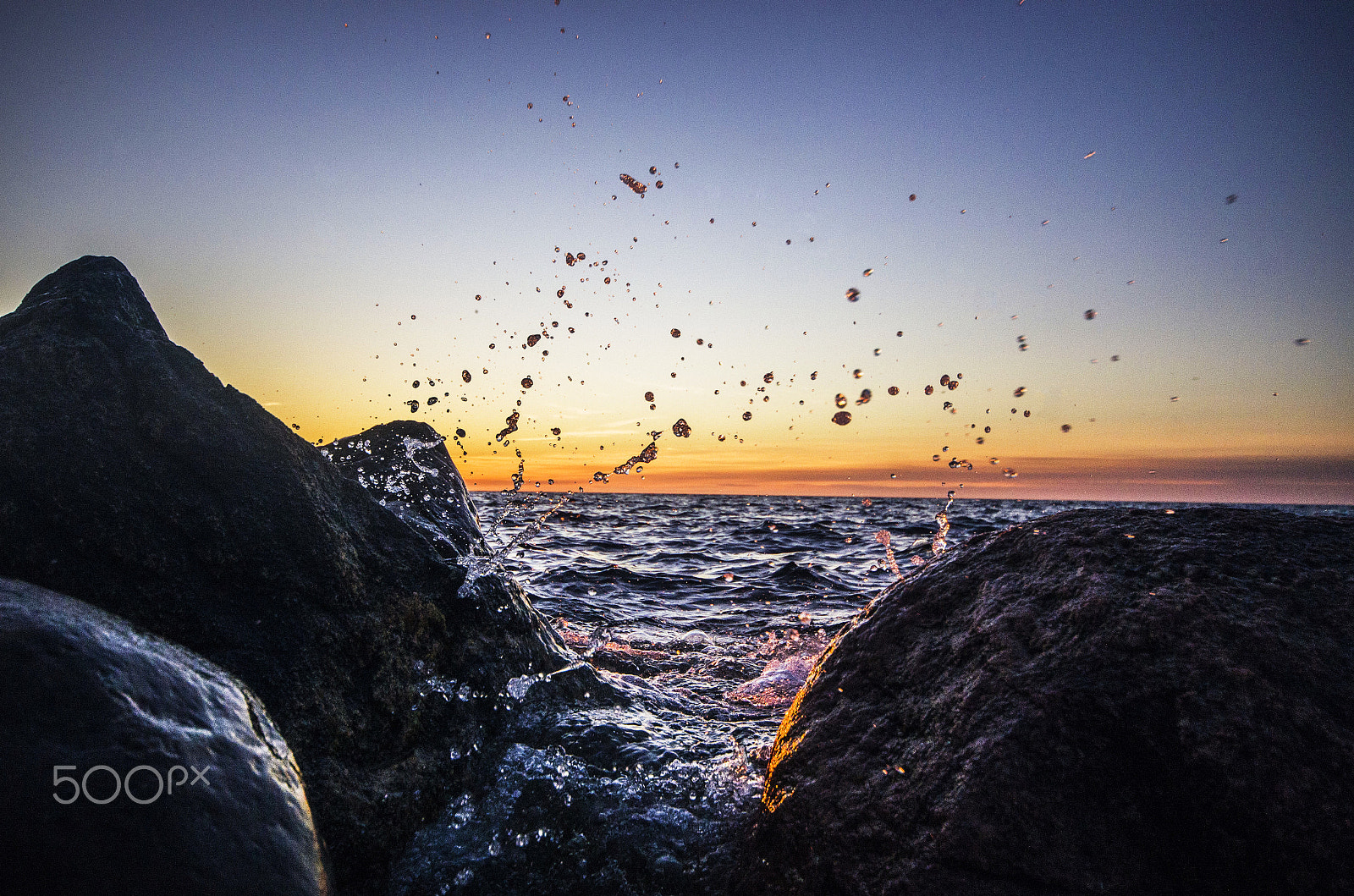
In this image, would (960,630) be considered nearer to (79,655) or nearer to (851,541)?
(79,655)

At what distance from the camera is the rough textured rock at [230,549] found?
215 cm

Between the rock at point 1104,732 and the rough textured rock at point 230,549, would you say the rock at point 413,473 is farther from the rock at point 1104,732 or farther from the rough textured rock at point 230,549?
the rock at point 1104,732

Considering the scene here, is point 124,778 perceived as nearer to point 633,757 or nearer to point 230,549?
point 230,549

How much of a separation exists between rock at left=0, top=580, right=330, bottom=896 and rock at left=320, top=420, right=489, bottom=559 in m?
Answer: 2.12

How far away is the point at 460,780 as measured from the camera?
2580 mm

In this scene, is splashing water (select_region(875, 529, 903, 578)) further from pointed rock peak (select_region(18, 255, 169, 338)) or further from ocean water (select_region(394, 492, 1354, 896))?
pointed rock peak (select_region(18, 255, 169, 338))

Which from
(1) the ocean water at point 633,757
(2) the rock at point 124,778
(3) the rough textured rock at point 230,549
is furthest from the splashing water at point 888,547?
(2) the rock at point 124,778

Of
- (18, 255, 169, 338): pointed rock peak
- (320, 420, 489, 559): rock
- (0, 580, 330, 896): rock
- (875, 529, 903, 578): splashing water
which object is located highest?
(18, 255, 169, 338): pointed rock peak

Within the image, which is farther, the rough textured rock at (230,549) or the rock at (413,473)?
the rock at (413,473)

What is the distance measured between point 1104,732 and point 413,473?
4063 mm

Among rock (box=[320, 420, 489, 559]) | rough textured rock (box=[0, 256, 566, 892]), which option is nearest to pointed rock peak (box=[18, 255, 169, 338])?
rough textured rock (box=[0, 256, 566, 892])

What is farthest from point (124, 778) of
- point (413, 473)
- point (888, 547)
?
point (888, 547)

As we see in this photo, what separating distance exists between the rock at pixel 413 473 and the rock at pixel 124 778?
6.95ft

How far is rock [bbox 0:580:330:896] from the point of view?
1286mm
